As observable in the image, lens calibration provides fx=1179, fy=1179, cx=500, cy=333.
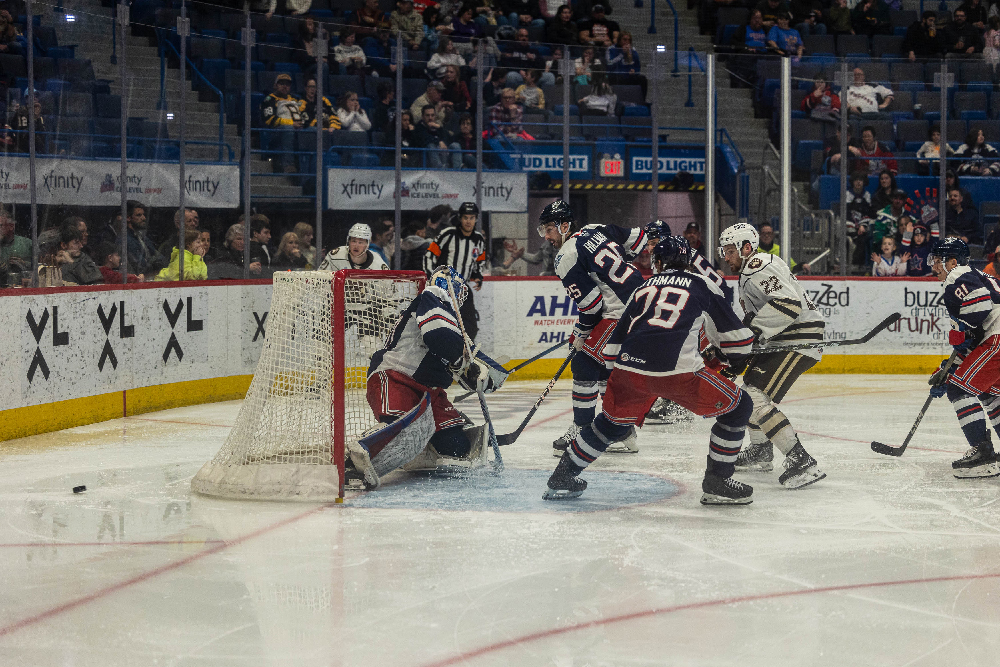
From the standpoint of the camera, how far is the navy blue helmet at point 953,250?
5.17 metres

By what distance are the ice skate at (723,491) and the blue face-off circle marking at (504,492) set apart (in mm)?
209

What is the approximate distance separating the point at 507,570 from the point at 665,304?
128cm

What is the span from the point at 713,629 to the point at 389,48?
258 inches

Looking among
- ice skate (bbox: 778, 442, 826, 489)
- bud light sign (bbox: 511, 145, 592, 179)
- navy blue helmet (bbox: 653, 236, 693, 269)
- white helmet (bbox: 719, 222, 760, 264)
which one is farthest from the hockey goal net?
bud light sign (bbox: 511, 145, 592, 179)

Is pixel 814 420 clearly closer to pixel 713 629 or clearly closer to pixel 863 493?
pixel 863 493

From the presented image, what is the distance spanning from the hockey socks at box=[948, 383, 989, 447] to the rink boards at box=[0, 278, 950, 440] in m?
2.75

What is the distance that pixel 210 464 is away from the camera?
480cm

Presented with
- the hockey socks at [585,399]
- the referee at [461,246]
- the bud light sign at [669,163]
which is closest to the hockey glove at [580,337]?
the hockey socks at [585,399]

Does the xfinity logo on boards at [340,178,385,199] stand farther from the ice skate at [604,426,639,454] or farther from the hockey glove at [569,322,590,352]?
the ice skate at [604,426,639,454]

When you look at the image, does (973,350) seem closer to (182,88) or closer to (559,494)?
(559,494)

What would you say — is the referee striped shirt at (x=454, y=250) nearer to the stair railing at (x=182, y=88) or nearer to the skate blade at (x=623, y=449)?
the stair railing at (x=182, y=88)

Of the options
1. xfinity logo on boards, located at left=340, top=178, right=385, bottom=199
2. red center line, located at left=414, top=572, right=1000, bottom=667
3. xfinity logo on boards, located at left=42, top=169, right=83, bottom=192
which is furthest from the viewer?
xfinity logo on boards, located at left=340, top=178, right=385, bottom=199

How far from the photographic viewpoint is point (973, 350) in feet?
16.9

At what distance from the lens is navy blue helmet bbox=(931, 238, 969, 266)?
17.0 feet
